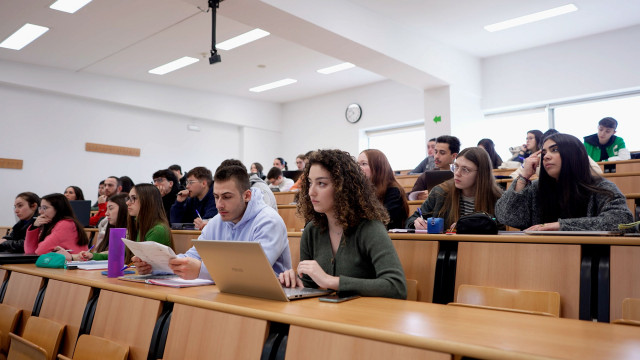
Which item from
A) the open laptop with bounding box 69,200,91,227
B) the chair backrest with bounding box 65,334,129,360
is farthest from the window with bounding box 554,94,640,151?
the chair backrest with bounding box 65,334,129,360

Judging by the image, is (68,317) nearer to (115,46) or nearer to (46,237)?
(46,237)

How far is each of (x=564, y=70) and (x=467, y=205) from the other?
18.1ft

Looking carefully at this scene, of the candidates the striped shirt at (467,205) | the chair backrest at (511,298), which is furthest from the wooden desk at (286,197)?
the chair backrest at (511,298)

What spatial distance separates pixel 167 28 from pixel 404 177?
150 inches

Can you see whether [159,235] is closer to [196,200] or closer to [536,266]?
[196,200]

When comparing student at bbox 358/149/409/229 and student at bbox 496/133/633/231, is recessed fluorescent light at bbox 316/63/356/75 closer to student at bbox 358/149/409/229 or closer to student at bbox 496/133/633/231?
student at bbox 358/149/409/229

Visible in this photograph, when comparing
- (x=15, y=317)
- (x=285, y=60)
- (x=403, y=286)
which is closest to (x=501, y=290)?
(x=403, y=286)

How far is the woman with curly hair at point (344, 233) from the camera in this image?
154 cm

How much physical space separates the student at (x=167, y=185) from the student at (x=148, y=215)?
173 cm

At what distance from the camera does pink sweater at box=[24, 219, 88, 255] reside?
3436 mm

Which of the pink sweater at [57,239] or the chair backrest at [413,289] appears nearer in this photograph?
the chair backrest at [413,289]

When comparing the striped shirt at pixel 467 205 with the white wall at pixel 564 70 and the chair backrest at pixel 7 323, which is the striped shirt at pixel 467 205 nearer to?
the chair backrest at pixel 7 323

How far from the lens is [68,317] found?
194 cm

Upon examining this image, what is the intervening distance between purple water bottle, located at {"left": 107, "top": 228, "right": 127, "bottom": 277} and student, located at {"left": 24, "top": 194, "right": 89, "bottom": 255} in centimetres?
162
